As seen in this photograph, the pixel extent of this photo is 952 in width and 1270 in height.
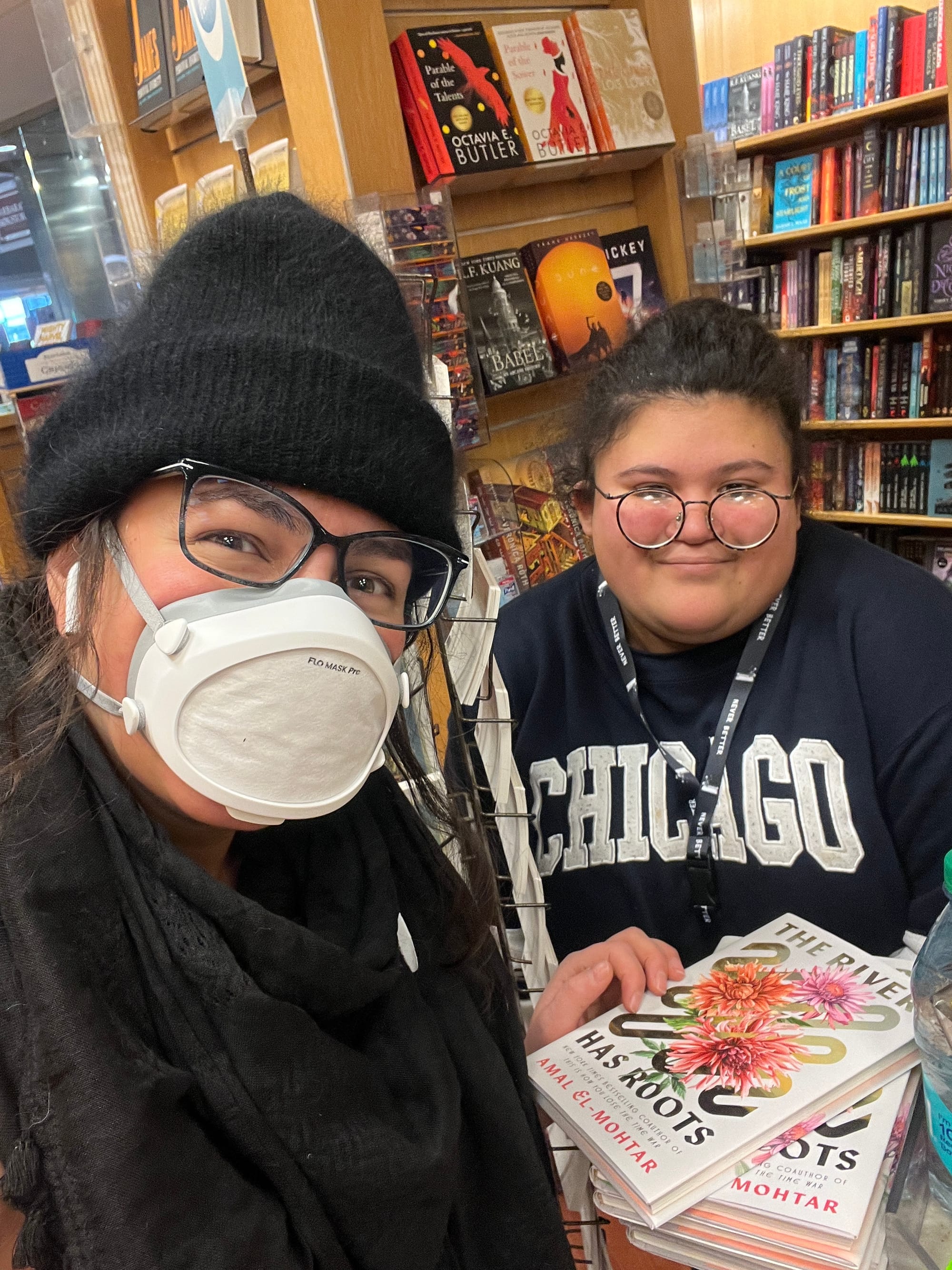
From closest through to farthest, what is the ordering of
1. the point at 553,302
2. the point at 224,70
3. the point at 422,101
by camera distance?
the point at 224,70 < the point at 422,101 < the point at 553,302

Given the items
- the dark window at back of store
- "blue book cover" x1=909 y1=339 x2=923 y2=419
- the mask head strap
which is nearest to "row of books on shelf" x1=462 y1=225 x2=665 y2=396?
the mask head strap

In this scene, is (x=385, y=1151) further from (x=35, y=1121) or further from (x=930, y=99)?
(x=930, y=99)

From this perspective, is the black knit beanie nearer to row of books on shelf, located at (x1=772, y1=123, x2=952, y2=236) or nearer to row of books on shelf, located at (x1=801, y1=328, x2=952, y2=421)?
row of books on shelf, located at (x1=801, y1=328, x2=952, y2=421)

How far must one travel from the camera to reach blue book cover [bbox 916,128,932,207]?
11.0 feet

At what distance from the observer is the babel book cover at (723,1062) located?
2.47 ft

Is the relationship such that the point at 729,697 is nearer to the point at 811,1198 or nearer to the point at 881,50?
the point at 811,1198

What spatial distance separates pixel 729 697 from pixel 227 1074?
36.8 inches

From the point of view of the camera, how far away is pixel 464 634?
3.23 ft

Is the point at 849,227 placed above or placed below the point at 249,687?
above

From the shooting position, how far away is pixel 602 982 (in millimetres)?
988

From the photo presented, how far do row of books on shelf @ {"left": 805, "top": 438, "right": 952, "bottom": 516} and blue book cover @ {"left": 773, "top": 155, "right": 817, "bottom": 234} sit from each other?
940 millimetres

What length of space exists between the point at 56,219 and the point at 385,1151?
201 inches

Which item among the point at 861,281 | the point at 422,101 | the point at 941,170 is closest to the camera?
the point at 422,101

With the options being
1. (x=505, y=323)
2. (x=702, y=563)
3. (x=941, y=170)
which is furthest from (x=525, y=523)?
(x=941, y=170)
